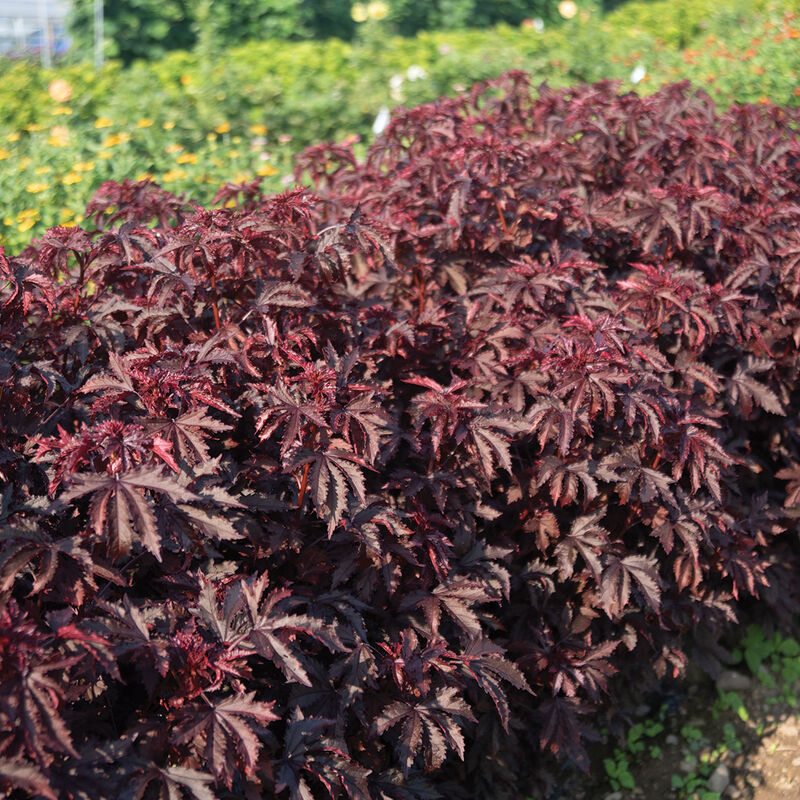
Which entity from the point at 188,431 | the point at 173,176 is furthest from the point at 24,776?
the point at 173,176

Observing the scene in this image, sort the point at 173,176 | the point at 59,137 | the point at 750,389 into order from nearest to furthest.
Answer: the point at 750,389 < the point at 173,176 < the point at 59,137

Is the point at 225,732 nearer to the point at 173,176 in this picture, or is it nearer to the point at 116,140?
the point at 173,176

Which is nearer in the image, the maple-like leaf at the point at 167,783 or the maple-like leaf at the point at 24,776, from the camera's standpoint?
the maple-like leaf at the point at 24,776

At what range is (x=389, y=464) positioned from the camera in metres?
2.45

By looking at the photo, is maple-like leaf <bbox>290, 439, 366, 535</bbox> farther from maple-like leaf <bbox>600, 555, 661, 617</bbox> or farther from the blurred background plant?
the blurred background plant

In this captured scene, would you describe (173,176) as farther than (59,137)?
No

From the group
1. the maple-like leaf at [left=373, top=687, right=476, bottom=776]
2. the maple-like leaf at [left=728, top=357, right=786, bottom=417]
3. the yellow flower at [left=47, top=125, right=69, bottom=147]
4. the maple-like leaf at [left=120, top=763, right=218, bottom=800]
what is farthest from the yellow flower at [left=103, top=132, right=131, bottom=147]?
the maple-like leaf at [left=120, top=763, right=218, bottom=800]

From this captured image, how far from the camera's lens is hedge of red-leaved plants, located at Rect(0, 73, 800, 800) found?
178cm

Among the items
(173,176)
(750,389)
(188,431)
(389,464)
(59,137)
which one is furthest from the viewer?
(59,137)

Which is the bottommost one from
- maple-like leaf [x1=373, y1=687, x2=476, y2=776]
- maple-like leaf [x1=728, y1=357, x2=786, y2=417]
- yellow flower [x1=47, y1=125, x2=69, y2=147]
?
maple-like leaf [x1=373, y1=687, x2=476, y2=776]

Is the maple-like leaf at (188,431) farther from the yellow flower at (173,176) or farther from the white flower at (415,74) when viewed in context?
the white flower at (415,74)

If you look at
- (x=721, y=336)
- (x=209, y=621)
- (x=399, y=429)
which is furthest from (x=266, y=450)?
(x=721, y=336)

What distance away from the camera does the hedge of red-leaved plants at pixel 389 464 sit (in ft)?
5.85

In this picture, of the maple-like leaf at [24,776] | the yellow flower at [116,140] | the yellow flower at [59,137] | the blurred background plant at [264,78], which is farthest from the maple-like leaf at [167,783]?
the yellow flower at [59,137]
